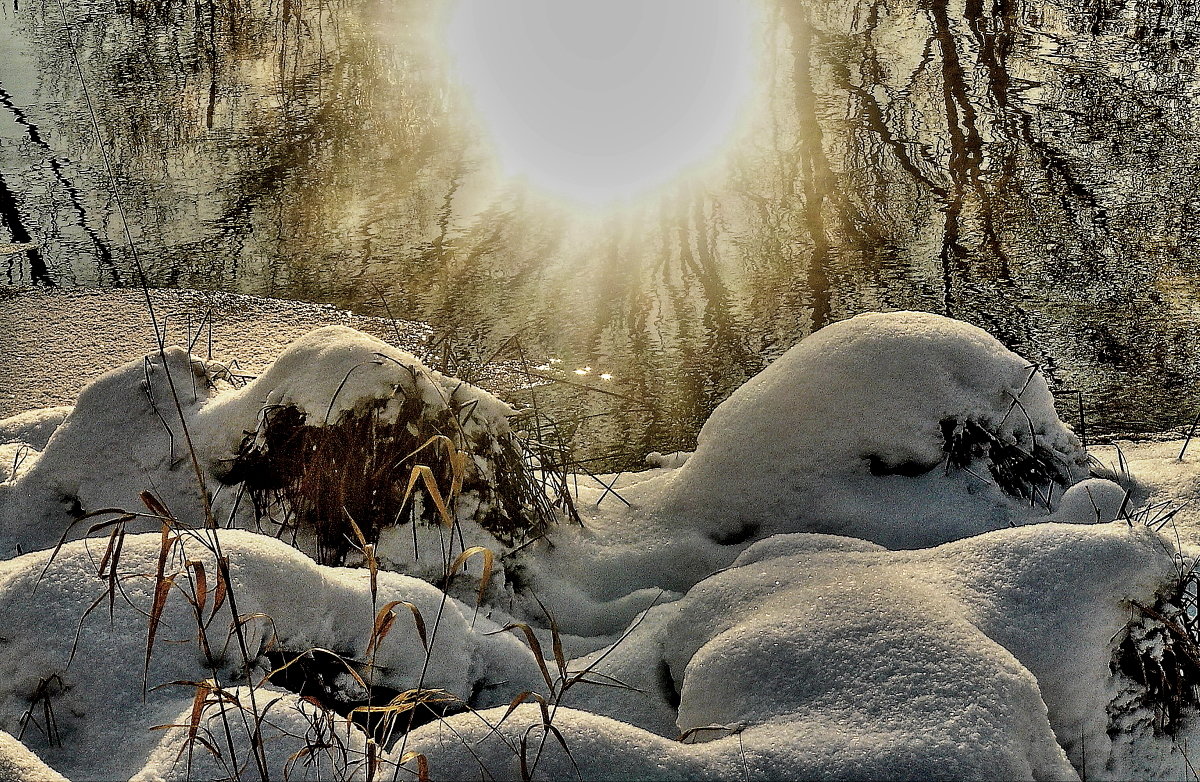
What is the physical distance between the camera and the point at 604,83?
5750 millimetres

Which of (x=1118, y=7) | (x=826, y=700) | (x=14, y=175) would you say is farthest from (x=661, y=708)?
(x=1118, y=7)

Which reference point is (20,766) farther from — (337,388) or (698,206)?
(698,206)

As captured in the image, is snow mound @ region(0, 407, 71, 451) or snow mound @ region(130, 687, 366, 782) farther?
snow mound @ region(0, 407, 71, 451)

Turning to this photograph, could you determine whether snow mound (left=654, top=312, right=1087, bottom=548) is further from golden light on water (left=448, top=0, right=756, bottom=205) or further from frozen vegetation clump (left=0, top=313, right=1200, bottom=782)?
golden light on water (left=448, top=0, right=756, bottom=205)

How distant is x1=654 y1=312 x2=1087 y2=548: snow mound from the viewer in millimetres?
2229

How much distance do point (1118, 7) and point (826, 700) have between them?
627cm

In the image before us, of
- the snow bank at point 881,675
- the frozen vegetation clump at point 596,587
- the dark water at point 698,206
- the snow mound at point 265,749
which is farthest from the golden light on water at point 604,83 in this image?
the snow mound at point 265,749

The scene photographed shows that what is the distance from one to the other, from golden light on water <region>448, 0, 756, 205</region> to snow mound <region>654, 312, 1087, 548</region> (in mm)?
2385

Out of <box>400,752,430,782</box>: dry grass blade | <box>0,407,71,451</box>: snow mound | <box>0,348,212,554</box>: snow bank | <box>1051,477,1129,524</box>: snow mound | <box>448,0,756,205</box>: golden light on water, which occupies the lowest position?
<box>0,407,71,451</box>: snow mound

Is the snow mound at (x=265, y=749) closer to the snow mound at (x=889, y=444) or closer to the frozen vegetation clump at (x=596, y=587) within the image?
the frozen vegetation clump at (x=596, y=587)

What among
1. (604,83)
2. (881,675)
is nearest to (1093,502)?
(881,675)

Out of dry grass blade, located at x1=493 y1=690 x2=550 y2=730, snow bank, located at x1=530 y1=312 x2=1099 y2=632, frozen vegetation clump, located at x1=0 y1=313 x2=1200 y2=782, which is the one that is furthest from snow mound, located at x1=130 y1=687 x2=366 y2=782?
snow bank, located at x1=530 y1=312 x2=1099 y2=632

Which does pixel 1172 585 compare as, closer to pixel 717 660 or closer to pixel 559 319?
pixel 717 660

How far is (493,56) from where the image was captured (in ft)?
20.2
